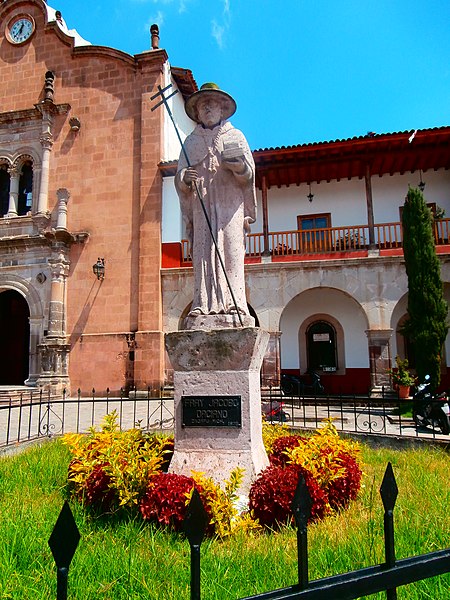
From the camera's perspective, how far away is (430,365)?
431 inches

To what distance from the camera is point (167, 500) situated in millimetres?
3324

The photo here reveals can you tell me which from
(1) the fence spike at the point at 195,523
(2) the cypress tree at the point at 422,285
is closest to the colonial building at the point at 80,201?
(2) the cypress tree at the point at 422,285

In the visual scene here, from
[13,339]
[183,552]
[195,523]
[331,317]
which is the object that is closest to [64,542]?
[195,523]

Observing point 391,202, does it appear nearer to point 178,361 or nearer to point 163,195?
point 163,195

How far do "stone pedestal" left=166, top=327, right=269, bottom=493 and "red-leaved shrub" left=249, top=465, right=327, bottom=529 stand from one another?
0.71 feet

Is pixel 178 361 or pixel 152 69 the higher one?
pixel 152 69

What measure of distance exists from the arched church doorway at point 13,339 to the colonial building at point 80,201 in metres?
0.07

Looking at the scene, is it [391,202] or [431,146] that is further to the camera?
[391,202]

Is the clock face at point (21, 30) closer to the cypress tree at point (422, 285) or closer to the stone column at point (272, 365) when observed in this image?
the stone column at point (272, 365)

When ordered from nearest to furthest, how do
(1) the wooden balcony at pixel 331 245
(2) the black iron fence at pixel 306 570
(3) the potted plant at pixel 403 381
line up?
(2) the black iron fence at pixel 306 570, (3) the potted plant at pixel 403 381, (1) the wooden balcony at pixel 331 245

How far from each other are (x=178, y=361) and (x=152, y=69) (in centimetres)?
1427

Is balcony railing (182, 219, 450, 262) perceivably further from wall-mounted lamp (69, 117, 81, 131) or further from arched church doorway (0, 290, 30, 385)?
arched church doorway (0, 290, 30, 385)

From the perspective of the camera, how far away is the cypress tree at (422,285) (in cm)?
1112

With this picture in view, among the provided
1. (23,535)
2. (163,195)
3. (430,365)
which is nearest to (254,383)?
(23,535)
